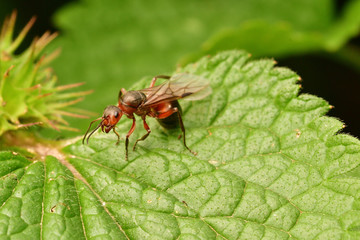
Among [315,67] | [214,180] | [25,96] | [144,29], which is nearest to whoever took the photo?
[214,180]

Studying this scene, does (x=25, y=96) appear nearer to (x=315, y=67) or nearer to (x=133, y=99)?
(x=133, y=99)

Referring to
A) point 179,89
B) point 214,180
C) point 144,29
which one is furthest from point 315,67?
point 214,180

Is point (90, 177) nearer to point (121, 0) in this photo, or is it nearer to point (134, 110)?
point (134, 110)

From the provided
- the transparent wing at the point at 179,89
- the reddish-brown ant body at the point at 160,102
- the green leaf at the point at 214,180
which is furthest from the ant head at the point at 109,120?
the transparent wing at the point at 179,89

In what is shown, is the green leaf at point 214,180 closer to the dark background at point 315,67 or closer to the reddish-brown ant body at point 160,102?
the reddish-brown ant body at point 160,102

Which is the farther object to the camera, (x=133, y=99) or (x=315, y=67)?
(x=315, y=67)
